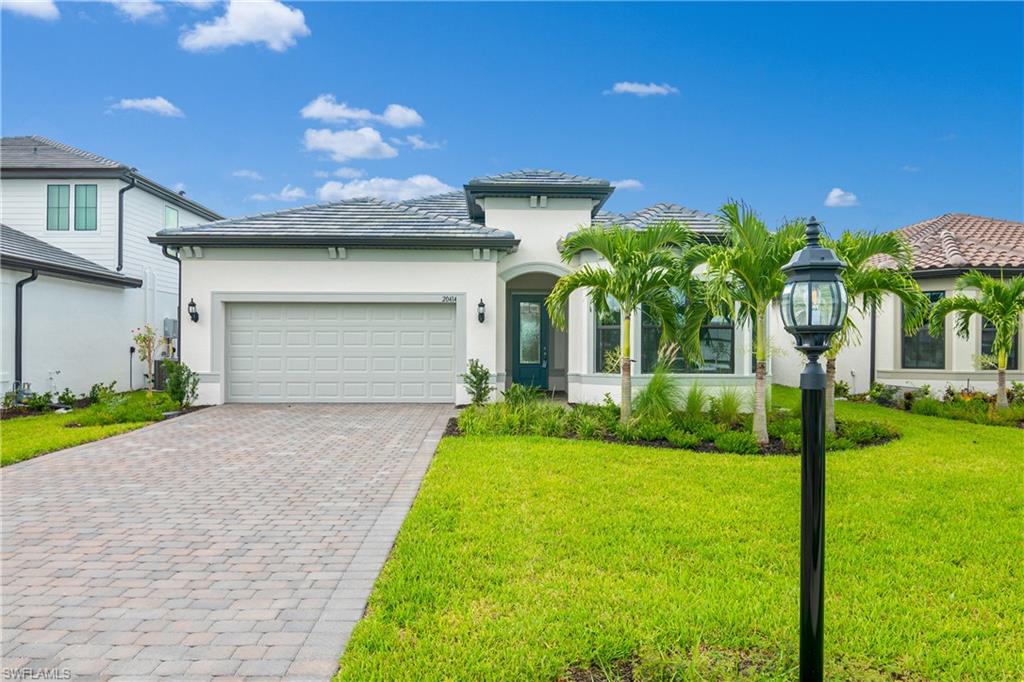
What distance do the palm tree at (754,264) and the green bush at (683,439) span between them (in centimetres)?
92

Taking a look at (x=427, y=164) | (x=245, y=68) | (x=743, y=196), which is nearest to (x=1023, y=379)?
(x=743, y=196)

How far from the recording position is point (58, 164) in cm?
1680

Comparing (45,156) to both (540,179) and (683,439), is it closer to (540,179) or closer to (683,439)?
(540,179)

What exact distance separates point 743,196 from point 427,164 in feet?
60.7

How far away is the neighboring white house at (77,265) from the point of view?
1323 centimetres

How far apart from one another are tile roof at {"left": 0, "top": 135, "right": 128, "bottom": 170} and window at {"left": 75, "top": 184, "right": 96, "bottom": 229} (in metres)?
0.59

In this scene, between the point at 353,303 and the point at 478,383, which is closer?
the point at 478,383

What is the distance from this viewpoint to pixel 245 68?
693 inches

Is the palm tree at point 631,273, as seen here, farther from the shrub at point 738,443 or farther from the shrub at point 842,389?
the shrub at point 842,389

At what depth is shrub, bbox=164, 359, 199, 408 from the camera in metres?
12.2

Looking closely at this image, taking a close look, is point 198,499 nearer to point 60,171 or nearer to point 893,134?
point 60,171

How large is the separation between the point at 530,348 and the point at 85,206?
1366 centimetres

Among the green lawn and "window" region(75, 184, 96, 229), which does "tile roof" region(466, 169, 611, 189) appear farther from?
"window" region(75, 184, 96, 229)

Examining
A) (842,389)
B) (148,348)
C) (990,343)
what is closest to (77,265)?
(148,348)
